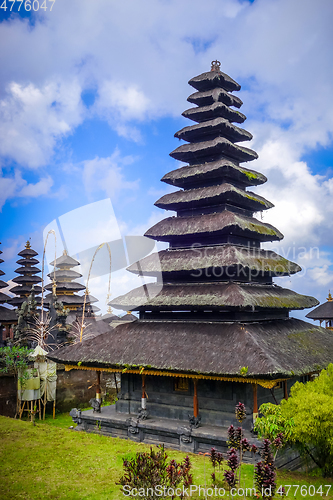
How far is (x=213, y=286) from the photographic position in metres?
19.8

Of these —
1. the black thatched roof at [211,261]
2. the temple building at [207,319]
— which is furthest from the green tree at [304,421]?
the black thatched roof at [211,261]

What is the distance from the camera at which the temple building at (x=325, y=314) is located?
132ft

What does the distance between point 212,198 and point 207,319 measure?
635 centimetres

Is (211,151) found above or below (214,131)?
below

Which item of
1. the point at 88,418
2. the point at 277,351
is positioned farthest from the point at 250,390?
the point at 88,418

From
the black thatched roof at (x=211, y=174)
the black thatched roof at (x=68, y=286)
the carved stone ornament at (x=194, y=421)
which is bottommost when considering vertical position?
the carved stone ornament at (x=194, y=421)

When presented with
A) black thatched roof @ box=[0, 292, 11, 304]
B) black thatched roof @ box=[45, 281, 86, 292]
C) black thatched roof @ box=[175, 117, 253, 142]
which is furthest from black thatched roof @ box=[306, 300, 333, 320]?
black thatched roof @ box=[0, 292, 11, 304]

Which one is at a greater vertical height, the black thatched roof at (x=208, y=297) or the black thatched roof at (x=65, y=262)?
the black thatched roof at (x=65, y=262)

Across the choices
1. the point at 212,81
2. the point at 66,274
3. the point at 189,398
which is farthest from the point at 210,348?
the point at 66,274

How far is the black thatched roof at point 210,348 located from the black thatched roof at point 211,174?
25.9ft

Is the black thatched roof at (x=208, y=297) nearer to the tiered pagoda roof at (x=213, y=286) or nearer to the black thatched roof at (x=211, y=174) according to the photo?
the tiered pagoda roof at (x=213, y=286)

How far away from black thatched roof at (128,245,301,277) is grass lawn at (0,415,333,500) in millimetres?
7909

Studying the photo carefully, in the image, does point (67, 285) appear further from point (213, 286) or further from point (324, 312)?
point (213, 286)

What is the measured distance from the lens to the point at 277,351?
1722cm
